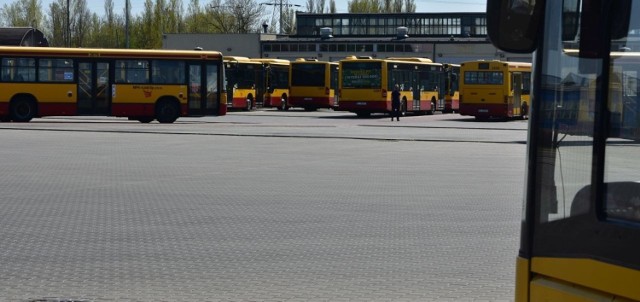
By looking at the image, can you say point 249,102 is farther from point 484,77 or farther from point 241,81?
point 484,77

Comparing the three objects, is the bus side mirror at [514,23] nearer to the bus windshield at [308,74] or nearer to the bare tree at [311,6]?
the bus windshield at [308,74]

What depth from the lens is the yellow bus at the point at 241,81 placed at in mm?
61000

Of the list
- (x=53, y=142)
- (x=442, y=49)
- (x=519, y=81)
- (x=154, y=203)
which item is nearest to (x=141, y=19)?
(x=442, y=49)

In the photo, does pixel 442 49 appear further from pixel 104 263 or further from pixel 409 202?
pixel 104 263

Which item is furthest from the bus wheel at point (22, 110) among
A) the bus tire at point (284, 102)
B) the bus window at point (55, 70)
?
the bus tire at point (284, 102)

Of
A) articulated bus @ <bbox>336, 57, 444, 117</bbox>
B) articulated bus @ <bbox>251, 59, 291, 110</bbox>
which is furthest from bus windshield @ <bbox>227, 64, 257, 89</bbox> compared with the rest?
articulated bus @ <bbox>336, 57, 444, 117</bbox>

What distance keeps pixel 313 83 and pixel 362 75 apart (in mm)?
9760

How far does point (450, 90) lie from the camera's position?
216 feet

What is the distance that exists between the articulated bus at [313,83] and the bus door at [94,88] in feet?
74.2

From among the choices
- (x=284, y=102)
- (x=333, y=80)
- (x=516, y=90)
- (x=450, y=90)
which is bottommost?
(x=284, y=102)

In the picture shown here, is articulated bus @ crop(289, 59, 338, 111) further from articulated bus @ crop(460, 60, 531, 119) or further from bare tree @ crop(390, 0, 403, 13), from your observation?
bare tree @ crop(390, 0, 403, 13)

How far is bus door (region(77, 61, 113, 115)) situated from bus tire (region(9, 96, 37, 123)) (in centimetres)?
165

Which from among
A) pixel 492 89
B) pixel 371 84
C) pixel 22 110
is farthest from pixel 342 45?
pixel 22 110

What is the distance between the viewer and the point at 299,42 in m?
98.3
